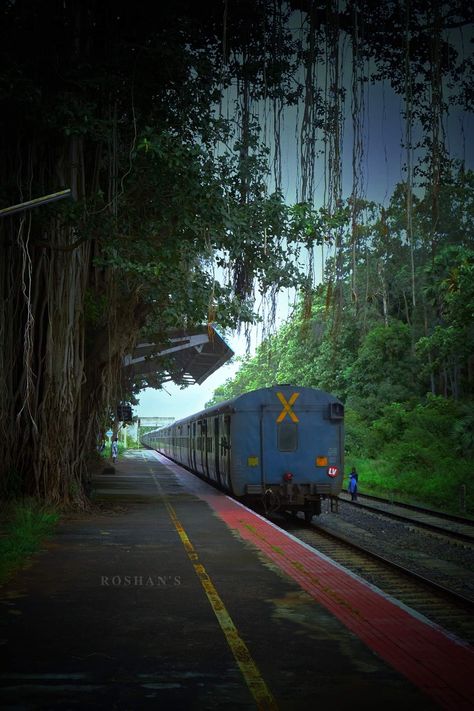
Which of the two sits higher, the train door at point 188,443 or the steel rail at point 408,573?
the train door at point 188,443

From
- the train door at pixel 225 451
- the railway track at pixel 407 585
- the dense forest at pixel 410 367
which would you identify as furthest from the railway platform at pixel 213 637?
the dense forest at pixel 410 367

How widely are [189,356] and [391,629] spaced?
114ft

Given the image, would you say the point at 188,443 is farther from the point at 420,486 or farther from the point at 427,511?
the point at 427,511

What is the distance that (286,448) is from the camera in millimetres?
15898

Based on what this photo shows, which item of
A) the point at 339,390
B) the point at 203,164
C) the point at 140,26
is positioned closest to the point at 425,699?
the point at 203,164

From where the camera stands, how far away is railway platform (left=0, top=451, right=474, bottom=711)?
443 centimetres

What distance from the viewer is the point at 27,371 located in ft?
43.1

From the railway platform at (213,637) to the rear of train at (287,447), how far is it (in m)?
5.44

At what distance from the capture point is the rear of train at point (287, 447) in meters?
15.7

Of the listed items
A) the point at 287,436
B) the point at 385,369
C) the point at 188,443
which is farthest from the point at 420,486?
the point at 385,369

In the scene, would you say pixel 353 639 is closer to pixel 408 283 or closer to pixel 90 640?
pixel 90 640

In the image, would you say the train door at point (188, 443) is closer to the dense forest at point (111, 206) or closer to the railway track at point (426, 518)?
the railway track at point (426, 518)

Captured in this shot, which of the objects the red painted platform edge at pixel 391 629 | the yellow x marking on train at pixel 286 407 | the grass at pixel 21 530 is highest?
the yellow x marking on train at pixel 286 407

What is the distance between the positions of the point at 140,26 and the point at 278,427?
27.0ft
